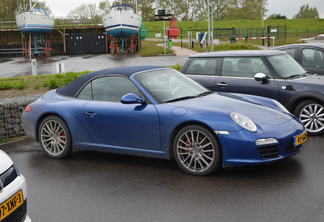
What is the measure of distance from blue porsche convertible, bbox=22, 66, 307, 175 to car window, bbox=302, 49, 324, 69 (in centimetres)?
407

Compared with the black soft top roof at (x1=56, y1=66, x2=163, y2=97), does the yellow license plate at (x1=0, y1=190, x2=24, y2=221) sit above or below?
below

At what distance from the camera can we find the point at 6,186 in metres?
3.74

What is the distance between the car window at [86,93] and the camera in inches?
285

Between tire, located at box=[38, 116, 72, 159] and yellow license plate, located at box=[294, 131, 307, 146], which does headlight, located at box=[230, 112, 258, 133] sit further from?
tire, located at box=[38, 116, 72, 159]

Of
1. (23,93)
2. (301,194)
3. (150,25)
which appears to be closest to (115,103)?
(301,194)

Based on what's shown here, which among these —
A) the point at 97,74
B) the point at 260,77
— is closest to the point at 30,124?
the point at 97,74

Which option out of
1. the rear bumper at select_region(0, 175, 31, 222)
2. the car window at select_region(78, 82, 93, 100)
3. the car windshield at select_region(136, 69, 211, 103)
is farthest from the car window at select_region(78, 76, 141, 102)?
the rear bumper at select_region(0, 175, 31, 222)

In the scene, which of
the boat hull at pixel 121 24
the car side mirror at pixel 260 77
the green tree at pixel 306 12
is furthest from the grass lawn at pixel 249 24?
the car side mirror at pixel 260 77

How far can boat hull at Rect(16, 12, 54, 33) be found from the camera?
4025cm

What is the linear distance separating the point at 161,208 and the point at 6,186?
5.98 feet

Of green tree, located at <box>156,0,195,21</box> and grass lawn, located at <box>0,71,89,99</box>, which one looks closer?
grass lawn, located at <box>0,71,89,99</box>

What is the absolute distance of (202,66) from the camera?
982 cm

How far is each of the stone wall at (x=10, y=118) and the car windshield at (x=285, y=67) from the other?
5.10 metres

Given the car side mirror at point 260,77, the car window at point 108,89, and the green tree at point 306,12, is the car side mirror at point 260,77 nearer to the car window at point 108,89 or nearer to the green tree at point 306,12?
the car window at point 108,89
